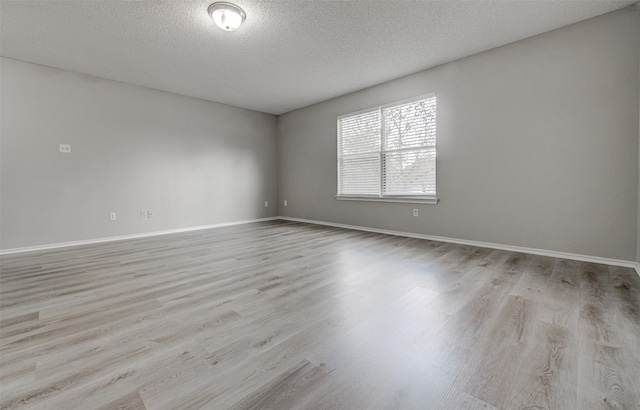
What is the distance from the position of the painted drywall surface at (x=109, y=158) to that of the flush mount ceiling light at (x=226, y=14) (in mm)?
2860

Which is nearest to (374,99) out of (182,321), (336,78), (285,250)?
(336,78)

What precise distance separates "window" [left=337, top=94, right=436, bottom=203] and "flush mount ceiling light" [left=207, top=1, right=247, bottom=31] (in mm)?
2763

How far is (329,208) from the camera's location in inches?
228

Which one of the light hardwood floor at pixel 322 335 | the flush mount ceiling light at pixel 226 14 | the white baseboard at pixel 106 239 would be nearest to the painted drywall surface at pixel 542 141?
the light hardwood floor at pixel 322 335

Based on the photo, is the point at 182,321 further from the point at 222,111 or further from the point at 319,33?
the point at 222,111

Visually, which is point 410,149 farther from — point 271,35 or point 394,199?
point 271,35

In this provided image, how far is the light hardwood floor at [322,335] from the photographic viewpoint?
1129 mm

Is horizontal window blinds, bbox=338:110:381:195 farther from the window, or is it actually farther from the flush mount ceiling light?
the flush mount ceiling light

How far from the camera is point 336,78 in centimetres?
446

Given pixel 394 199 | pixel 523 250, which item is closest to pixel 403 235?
pixel 394 199

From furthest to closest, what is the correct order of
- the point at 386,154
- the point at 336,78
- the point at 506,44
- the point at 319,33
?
the point at 386,154
the point at 336,78
the point at 506,44
the point at 319,33

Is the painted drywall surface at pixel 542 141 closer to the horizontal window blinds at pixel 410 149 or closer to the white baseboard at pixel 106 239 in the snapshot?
the horizontal window blinds at pixel 410 149

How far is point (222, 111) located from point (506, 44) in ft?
16.3

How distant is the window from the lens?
4.24 metres
